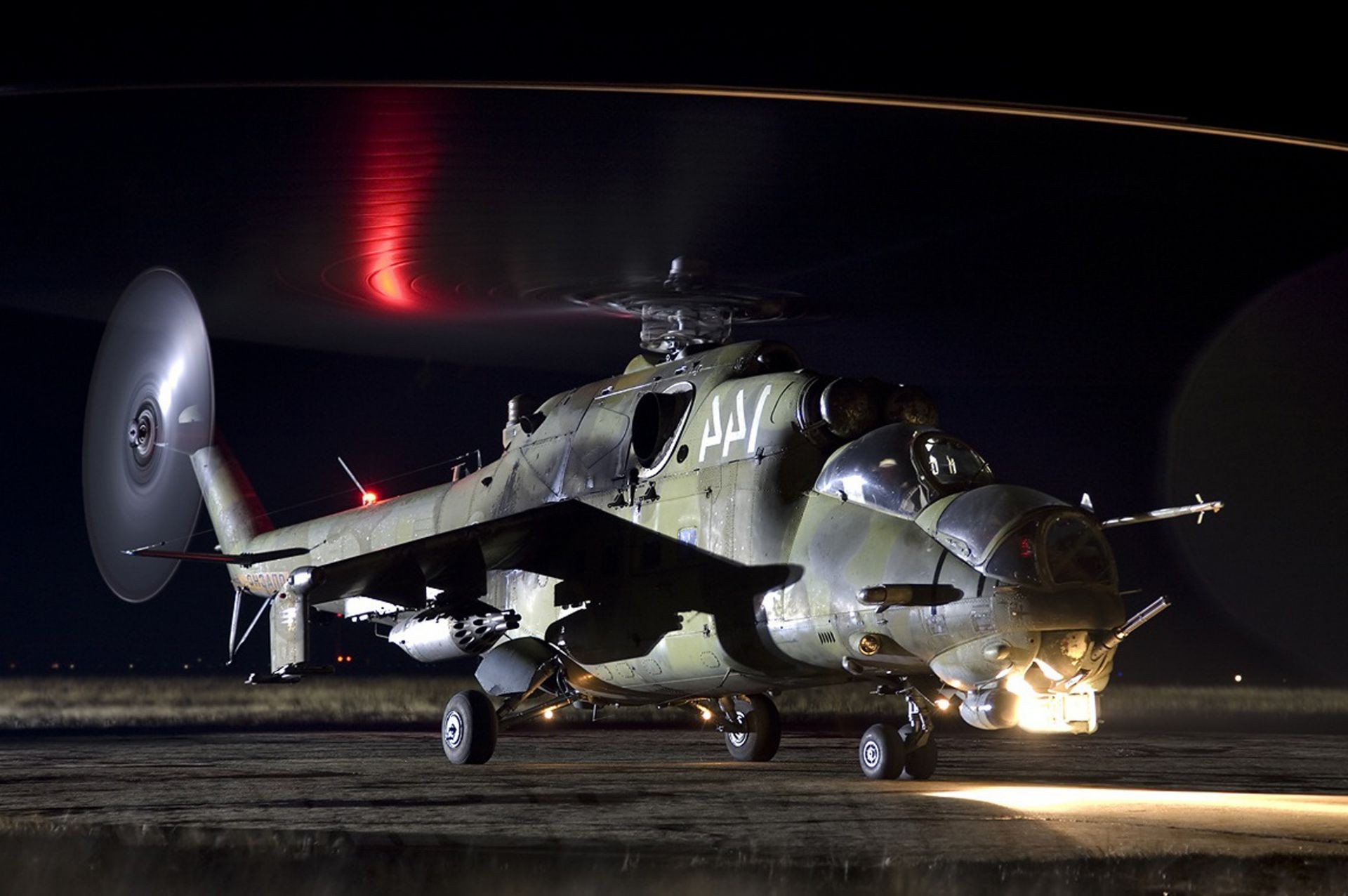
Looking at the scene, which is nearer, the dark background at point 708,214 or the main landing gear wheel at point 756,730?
the dark background at point 708,214

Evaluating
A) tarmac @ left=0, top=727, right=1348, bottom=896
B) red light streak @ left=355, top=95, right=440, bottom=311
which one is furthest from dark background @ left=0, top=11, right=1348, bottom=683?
tarmac @ left=0, top=727, right=1348, bottom=896

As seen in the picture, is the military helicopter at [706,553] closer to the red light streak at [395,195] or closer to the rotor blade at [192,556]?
the rotor blade at [192,556]

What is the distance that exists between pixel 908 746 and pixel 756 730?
3321mm

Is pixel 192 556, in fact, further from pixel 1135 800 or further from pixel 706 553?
pixel 1135 800

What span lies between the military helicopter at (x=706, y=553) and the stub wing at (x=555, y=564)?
3 centimetres

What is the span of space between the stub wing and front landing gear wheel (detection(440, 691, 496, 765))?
1.27 meters

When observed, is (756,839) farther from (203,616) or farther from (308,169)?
(203,616)

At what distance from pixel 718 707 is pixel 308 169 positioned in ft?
30.3

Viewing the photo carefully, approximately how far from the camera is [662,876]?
23.0 ft

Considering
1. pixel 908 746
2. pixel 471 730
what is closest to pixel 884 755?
pixel 908 746

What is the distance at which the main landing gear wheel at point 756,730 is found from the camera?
16609 mm

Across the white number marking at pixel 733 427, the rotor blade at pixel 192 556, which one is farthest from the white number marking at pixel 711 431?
the rotor blade at pixel 192 556

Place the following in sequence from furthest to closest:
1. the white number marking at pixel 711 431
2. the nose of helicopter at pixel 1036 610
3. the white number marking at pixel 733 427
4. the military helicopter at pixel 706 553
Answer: the white number marking at pixel 711 431, the white number marking at pixel 733 427, the military helicopter at pixel 706 553, the nose of helicopter at pixel 1036 610

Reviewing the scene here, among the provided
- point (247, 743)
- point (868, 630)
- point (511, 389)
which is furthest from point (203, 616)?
point (868, 630)
